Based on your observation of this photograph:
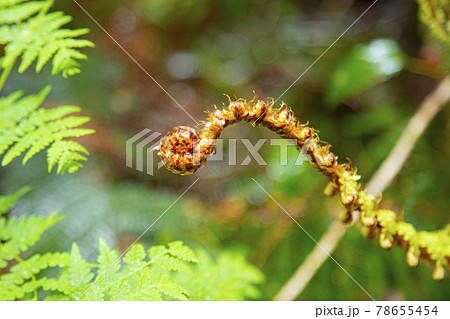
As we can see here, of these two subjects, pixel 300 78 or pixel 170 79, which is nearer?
pixel 300 78

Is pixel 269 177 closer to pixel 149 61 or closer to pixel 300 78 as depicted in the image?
pixel 300 78

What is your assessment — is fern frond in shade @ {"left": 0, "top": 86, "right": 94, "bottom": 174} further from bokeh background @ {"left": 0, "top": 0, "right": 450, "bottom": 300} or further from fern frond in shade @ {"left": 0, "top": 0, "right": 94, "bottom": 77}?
bokeh background @ {"left": 0, "top": 0, "right": 450, "bottom": 300}

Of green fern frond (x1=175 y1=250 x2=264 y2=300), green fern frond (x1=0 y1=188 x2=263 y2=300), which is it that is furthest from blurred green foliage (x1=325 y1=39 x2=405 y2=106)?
green fern frond (x1=0 y1=188 x2=263 y2=300)

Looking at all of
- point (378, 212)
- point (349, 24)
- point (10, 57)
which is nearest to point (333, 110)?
point (349, 24)

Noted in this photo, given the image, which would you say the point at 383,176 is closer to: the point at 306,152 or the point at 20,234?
the point at 306,152
